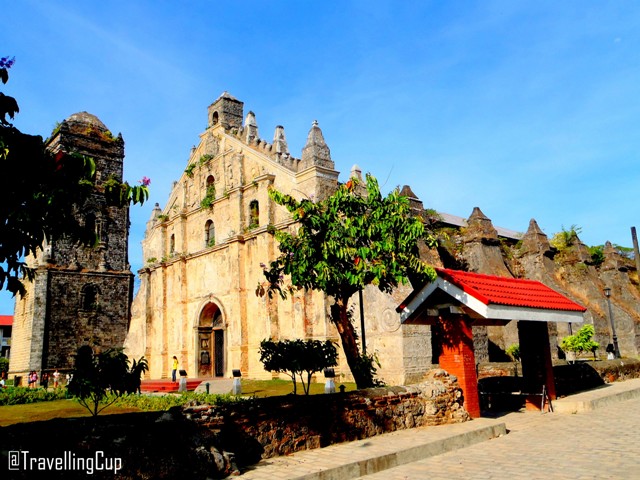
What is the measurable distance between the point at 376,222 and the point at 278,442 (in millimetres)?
4191

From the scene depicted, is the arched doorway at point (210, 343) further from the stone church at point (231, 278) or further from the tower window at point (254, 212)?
the tower window at point (254, 212)

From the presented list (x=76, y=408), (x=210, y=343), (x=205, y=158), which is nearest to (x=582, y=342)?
(x=210, y=343)

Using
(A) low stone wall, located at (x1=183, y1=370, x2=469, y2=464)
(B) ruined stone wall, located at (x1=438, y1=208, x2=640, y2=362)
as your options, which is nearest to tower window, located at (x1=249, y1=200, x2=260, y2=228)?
(B) ruined stone wall, located at (x1=438, y1=208, x2=640, y2=362)

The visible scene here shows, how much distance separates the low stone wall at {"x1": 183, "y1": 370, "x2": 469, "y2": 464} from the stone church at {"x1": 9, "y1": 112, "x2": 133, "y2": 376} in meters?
25.7

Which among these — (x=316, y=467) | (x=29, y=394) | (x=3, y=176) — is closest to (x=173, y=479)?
(x=316, y=467)

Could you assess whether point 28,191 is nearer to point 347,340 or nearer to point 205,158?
point 347,340

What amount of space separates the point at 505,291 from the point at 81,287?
28.9 meters

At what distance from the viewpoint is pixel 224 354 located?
79.7ft

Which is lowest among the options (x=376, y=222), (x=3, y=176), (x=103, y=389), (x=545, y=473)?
(x=545, y=473)

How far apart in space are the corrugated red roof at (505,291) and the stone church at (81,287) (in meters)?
25.4

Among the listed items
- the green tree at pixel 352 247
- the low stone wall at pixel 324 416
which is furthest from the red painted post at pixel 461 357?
the green tree at pixel 352 247

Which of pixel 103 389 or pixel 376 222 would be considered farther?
pixel 376 222

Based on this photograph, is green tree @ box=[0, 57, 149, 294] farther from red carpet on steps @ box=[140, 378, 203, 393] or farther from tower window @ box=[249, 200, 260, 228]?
tower window @ box=[249, 200, 260, 228]

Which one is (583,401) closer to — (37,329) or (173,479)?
(173,479)
